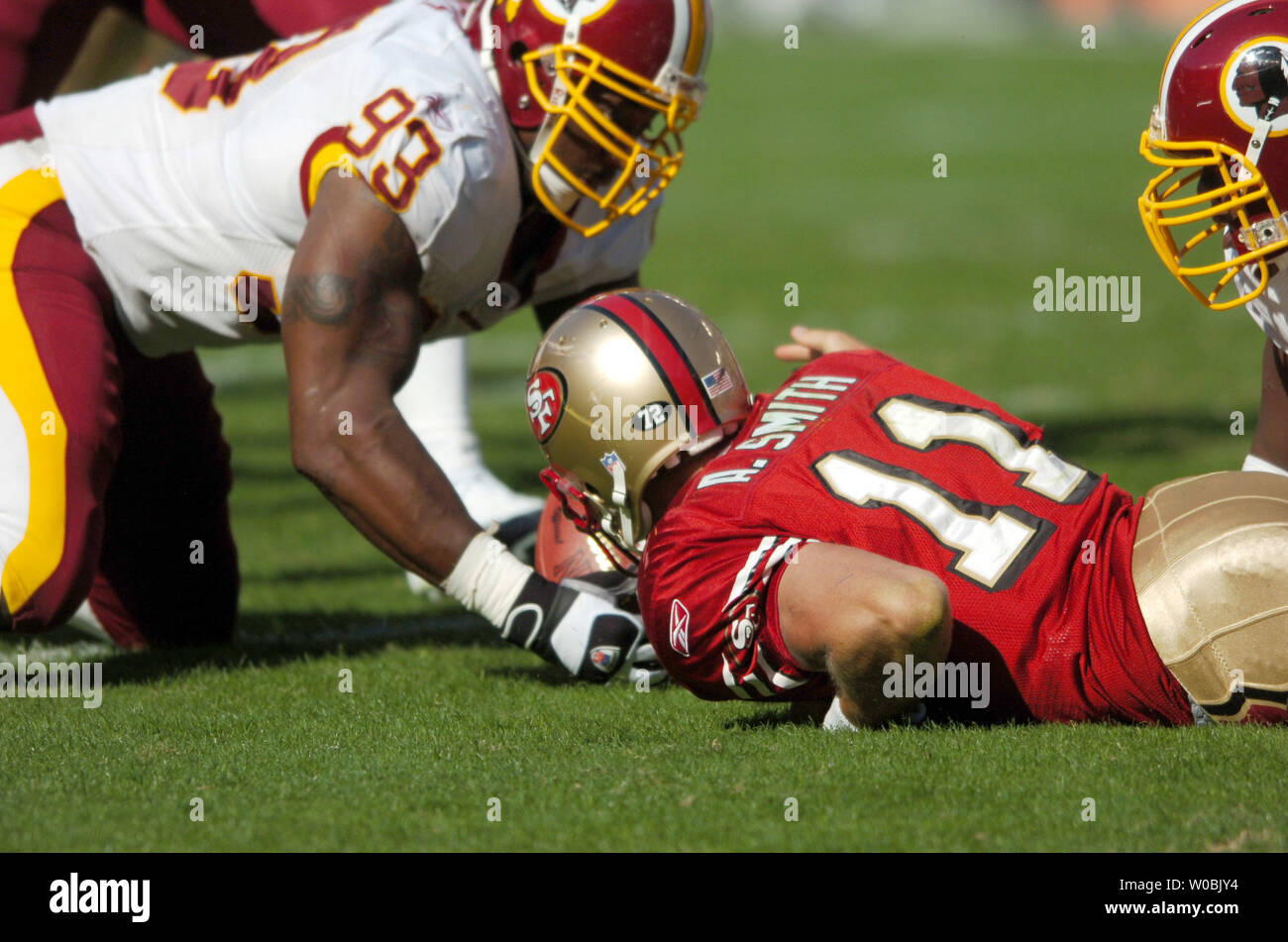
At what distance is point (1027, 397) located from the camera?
7953 millimetres

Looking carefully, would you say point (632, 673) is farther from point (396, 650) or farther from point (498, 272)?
point (498, 272)

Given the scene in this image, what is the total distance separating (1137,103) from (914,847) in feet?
75.0

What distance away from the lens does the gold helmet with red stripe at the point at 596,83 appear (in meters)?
3.74

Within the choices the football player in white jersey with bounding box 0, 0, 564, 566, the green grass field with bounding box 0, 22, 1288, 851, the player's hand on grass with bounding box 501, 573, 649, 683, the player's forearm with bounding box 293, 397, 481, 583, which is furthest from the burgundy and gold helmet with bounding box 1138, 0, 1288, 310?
the football player in white jersey with bounding box 0, 0, 564, 566

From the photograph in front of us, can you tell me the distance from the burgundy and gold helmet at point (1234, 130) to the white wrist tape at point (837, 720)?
114 centimetres

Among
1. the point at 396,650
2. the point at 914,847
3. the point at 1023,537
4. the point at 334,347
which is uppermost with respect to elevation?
the point at 334,347

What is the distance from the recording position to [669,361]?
3184mm

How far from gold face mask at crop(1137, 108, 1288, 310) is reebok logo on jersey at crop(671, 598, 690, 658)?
4.06 ft

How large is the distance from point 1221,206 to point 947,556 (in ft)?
3.20

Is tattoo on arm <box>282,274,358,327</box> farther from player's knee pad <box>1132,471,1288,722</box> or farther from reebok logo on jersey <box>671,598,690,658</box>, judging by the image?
player's knee pad <box>1132,471,1288,722</box>

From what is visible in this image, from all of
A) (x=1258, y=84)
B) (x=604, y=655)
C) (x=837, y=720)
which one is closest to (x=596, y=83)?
(x=604, y=655)

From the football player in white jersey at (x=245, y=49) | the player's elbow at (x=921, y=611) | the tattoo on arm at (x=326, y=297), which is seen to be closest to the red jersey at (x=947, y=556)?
the player's elbow at (x=921, y=611)

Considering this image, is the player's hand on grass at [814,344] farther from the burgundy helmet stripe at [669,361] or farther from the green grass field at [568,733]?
the green grass field at [568,733]
